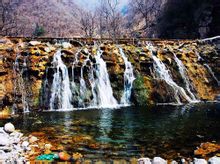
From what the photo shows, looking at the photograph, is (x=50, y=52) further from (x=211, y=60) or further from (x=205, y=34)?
(x=205, y=34)

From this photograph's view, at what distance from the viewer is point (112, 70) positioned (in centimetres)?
2988

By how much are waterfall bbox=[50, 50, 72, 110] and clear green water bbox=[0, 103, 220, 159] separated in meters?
2.63

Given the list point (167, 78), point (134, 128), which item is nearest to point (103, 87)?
point (167, 78)

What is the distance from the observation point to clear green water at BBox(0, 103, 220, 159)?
1360 centimetres

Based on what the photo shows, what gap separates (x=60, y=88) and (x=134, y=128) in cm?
1124

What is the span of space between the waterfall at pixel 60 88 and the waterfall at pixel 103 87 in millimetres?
2728

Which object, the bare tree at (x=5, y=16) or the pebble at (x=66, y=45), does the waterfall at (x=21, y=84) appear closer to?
the pebble at (x=66, y=45)

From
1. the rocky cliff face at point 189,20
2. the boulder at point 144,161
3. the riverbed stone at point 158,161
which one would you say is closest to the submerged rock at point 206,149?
the riverbed stone at point 158,161

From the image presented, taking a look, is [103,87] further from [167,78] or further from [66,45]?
[167,78]

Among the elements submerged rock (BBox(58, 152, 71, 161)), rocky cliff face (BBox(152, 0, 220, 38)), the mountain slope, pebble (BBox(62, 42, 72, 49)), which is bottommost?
submerged rock (BBox(58, 152, 71, 161))

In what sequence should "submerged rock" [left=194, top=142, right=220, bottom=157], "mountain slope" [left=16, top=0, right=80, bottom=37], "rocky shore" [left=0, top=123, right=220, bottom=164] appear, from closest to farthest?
"rocky shore" [left=0, top=123, right=220, bottom=164] < "submerged rock" [left=194, top=142, right=220, bottom=157] < "mountain slope" [left=16, top=0, right=80, bottom=37]

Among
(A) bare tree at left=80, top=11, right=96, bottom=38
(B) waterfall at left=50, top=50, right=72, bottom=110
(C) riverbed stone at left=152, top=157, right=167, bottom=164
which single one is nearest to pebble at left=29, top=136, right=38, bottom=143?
(C) riverbed stone at left=152, top=157, right=167, bottom=164

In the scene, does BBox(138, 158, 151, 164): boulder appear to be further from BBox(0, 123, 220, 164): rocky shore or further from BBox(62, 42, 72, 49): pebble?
BBox(62, 42, 72, 49): pebble

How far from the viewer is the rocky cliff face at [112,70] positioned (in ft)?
86.9
